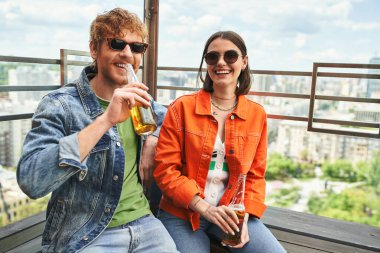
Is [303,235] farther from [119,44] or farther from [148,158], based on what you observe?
[119,44]

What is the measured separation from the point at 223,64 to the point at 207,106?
8.4 inches

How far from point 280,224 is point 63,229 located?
5.75 feet

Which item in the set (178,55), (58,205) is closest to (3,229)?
(58,205)

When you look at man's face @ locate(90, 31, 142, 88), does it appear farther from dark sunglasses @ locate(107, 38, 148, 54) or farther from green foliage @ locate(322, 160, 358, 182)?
green foliage @ locate(322, 160, 358, 182)

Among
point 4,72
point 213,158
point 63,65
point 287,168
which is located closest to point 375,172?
point 287,168

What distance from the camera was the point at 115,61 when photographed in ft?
4.02

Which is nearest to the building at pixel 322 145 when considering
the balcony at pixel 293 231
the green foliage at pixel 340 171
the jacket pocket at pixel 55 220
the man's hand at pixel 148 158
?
the green foliage at pixel 340 171

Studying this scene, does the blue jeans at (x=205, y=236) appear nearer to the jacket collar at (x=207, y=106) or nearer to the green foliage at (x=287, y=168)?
the jacket collar at (x=207, y=106)

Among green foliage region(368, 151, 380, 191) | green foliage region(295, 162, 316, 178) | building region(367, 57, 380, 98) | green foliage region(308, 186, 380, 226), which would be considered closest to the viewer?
building region(367, 57, 380, 98)

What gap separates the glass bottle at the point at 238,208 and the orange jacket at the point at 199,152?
0.07 metres

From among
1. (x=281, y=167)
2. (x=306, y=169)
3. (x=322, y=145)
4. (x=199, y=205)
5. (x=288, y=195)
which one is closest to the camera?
(x=199, y=205)

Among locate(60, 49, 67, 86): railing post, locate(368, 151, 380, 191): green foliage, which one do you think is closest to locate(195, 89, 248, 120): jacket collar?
locate(60, 49, 67, 86): railing post

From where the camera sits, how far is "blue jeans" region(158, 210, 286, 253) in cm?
129

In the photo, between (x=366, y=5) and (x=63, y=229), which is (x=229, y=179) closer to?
(x=63, y=229)
